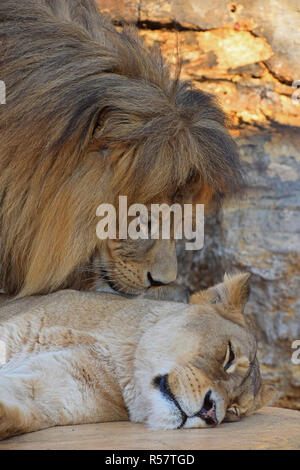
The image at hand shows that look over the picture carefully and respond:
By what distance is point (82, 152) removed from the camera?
116 inches

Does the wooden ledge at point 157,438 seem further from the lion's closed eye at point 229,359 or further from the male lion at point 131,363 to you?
the lion's closed eye at point 229,359

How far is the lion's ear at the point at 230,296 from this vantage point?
8.39 ft

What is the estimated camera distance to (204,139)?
9.98ft

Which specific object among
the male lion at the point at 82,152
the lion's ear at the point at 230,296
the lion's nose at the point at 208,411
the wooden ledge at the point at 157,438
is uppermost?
the male lion at the point at 82,152

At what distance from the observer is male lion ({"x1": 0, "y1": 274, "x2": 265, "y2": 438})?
7.08 feet

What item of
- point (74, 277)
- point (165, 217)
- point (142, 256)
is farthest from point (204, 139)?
point (74, 277)

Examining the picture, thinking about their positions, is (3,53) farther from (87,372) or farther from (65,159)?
(87,372)

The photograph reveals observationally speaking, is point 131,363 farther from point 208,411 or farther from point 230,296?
point 230,296

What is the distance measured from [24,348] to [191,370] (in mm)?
595

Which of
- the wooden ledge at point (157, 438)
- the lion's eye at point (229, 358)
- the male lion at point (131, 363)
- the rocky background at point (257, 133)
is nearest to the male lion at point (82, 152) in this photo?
the male lion at point (131, 363)

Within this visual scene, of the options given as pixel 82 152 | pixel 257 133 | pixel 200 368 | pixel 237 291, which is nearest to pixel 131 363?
pixel 200 368

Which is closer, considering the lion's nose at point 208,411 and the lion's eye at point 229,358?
the lion's nose at point 208,411

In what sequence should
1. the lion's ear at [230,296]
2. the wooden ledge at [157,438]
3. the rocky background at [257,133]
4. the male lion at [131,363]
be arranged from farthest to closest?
1. the rocky background at [257,133]
2. the lion's ear at [230,296]
3. the male lion at [131,363]
4. the wooden ledge at [157,438]
